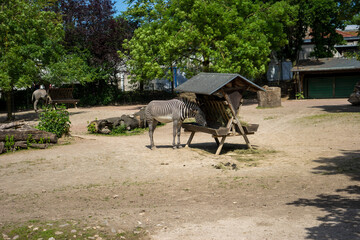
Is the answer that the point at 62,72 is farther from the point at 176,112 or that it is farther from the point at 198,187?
the point at 198,187

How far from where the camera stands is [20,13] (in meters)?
25.7

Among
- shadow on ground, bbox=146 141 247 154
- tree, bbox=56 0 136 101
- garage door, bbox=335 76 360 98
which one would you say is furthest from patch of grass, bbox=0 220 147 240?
garage door, bbox=335 76 360 98

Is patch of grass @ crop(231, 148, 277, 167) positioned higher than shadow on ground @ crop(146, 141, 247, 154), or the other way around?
shadow on ground @ crop(146, 141, 247, 154)

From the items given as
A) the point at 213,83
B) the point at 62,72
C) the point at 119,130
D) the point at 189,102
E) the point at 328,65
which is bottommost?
the point at 119,130

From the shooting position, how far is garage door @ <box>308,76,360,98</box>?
3466cm

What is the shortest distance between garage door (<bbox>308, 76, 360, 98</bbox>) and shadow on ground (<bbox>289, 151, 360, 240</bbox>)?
83.8ft

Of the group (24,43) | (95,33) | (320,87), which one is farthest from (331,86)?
(24,43)

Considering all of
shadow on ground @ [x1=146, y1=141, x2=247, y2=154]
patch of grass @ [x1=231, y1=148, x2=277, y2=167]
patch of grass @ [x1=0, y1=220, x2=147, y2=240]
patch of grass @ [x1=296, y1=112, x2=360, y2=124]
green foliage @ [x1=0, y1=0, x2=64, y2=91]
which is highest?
green foliage @ [x1=0, y1=0, x2=64, y2=91]

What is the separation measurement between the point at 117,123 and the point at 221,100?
7105 millimetres

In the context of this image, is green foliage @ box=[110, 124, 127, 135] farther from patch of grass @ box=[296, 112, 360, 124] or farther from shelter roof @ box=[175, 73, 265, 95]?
patch of grass @ box=[296, 112, 360, 124]

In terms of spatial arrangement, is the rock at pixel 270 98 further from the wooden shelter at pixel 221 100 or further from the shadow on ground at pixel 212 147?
the wooden shelter at pixel 221 100

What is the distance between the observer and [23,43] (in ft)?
83.6

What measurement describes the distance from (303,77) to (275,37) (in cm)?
628

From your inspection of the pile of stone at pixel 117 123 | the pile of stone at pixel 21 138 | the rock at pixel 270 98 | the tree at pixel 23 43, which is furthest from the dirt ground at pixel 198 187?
the tree at pixel 23 43
